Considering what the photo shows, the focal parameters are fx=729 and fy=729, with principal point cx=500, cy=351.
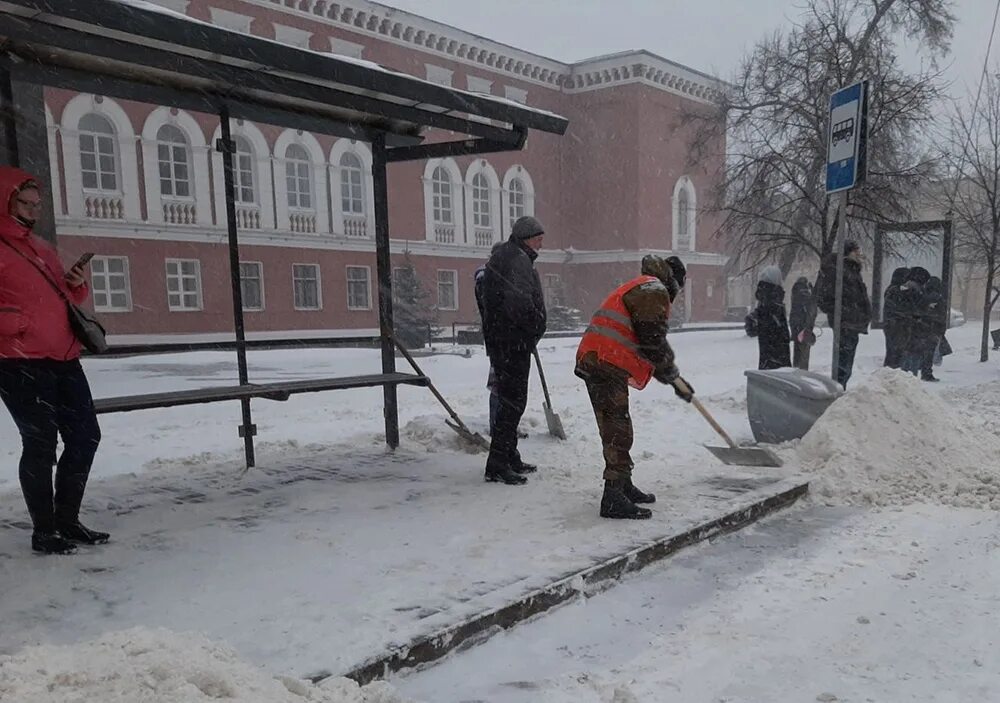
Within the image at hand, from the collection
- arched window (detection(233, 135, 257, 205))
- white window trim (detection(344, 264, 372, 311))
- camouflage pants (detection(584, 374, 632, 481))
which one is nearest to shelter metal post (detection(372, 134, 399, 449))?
camouflage pants (detection(584, 374, 632, 481))

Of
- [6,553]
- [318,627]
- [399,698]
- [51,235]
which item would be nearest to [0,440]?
[51,235]

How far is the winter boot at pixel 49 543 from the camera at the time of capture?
3707 millimetres

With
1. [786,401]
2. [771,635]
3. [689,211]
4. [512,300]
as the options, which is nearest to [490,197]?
[689,211]

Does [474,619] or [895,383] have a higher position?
[895,383]

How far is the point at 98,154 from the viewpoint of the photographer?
803 inches

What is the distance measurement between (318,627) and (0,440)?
6346 mm

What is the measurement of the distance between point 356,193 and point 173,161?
21.0ft

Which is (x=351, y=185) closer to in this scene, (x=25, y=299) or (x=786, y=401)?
(x=786, y=401)

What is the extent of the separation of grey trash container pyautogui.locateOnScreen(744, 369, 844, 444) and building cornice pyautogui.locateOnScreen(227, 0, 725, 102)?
1763cm

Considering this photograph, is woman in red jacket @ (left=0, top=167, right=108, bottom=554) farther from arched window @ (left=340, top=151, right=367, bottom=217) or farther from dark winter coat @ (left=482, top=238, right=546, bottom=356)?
arched window @ (left=340, top=151, right=367, bottom=217)

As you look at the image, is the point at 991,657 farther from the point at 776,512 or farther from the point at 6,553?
the point at 6,553

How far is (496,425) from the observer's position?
528 cm

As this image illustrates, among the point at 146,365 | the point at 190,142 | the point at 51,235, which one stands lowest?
the point at 146,365

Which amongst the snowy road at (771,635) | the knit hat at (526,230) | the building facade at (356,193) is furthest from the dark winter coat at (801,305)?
the building facade at (356,193)
